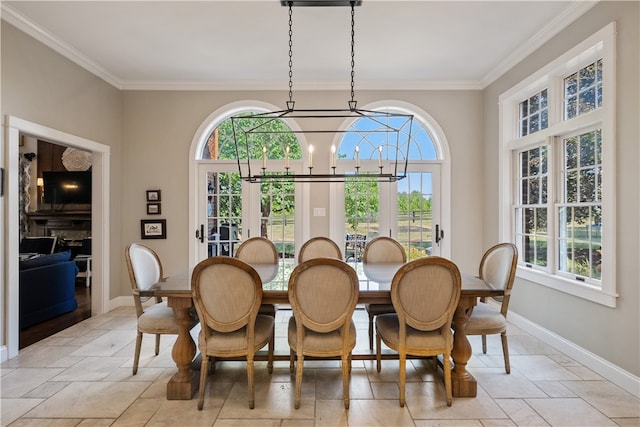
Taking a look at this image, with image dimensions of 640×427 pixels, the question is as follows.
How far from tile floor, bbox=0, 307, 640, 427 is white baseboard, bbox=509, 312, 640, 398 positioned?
5cm

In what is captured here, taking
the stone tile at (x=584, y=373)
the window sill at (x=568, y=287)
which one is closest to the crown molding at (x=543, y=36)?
the window sill at (x=568, y=287)

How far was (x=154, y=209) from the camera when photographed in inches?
175

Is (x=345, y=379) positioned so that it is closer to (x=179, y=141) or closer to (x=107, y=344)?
(x=107, y=344)

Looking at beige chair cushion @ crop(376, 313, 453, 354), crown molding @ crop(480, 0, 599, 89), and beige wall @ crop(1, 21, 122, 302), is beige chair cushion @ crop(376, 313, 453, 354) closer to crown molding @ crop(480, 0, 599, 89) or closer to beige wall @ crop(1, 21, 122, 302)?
crown molding @ crop(480, 0, 599, 89)

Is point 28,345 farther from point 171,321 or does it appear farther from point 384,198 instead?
point 384,198

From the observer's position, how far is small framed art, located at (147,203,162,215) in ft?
14.6

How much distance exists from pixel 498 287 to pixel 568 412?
2.83 feet

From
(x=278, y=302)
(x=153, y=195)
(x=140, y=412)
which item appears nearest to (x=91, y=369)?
(x=140, y=412)

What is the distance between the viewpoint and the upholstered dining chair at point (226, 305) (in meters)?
2.07

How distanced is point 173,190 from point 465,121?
4.04 meters

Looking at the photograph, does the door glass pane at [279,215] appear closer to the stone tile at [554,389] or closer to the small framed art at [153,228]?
the small framed art at [153,228]

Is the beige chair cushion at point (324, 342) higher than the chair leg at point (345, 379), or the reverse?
the beige chair cushion at point (324, 342)

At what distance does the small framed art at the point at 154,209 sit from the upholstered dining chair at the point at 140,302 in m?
1.74

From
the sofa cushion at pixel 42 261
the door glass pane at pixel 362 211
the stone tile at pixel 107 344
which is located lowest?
the stone tile at pixel 107 344
